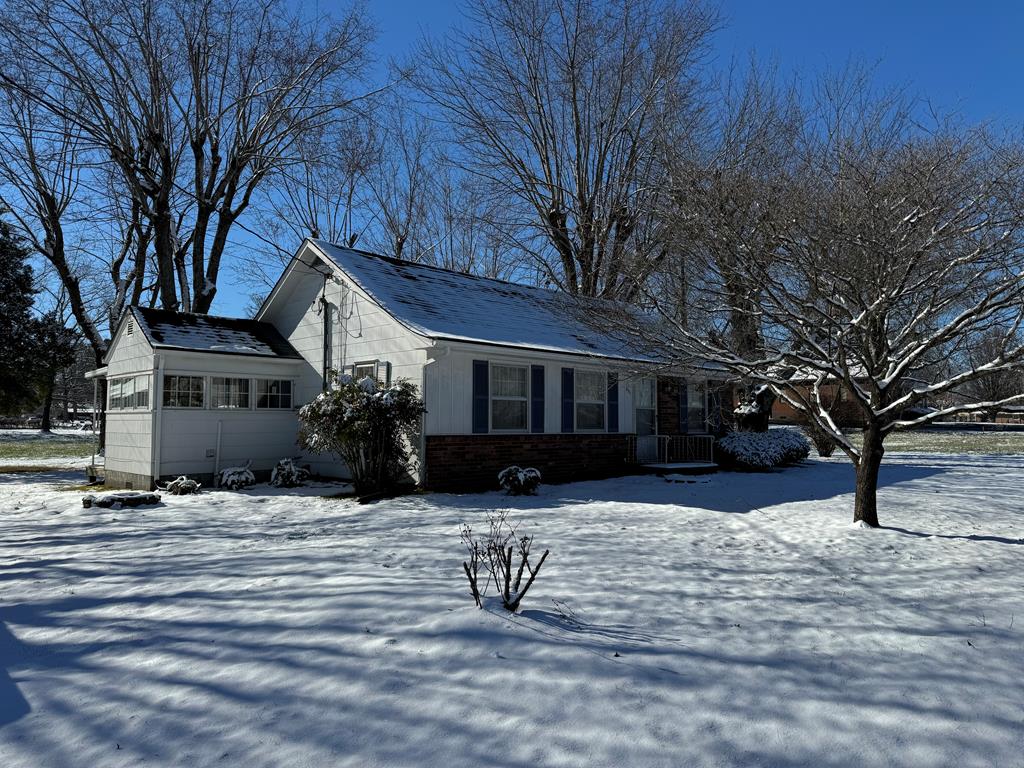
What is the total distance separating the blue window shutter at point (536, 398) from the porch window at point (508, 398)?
0.13 meters

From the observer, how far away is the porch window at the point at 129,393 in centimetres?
1468

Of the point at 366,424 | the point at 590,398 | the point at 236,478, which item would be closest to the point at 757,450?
the point at 590,398

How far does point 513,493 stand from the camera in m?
12.5

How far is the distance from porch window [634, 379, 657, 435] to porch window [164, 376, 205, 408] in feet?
32.8

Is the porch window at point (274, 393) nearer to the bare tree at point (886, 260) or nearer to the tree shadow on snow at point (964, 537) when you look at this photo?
the bare tree at point (886, 260)

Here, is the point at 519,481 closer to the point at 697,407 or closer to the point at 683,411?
the point at 683,411

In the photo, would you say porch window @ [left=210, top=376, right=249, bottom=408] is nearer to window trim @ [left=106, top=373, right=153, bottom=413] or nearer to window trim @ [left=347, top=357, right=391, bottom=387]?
window trim @ [left=106, top=373, right=153, bottom=413]

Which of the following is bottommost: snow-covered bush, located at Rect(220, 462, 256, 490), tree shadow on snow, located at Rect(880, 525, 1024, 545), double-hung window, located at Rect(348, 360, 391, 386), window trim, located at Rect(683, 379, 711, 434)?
tree shadow on snow, located at Rect(880, 525, 1024, 545)

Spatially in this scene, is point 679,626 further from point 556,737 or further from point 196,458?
point 196,458

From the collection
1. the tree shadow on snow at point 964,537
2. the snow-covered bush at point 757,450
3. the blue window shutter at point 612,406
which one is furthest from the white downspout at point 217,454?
the tree shadow on snow at point 964,537

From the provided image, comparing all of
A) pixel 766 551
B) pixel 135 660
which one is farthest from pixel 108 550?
pixel 766 551

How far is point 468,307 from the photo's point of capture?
50.1 feet

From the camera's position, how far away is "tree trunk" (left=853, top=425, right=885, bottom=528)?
357 inches

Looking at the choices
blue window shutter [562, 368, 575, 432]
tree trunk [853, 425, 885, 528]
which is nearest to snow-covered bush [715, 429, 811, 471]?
blue window shutter [562, 368, 575, 432]
